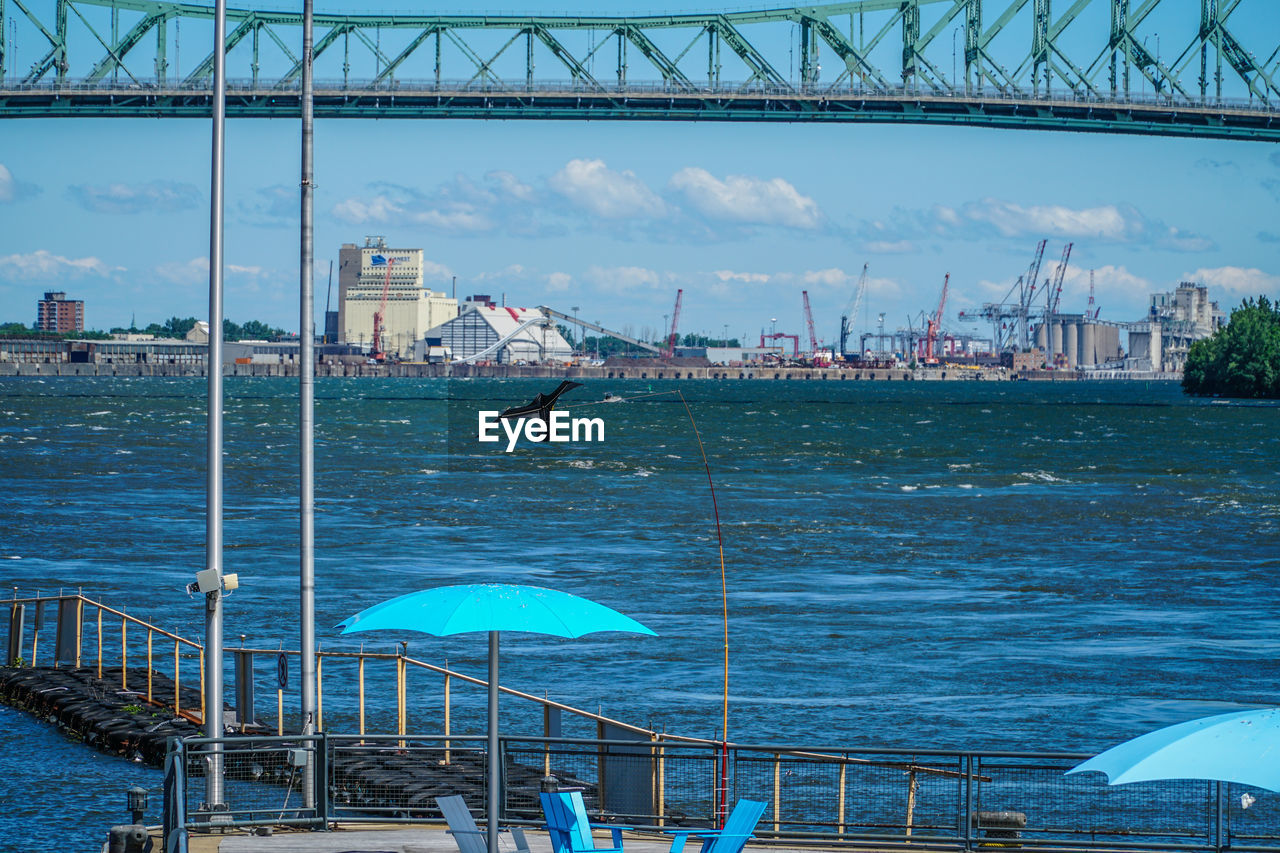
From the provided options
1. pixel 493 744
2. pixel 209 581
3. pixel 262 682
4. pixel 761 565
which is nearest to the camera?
pixel 493 744

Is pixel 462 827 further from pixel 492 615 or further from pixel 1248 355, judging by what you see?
pixel 1248 355

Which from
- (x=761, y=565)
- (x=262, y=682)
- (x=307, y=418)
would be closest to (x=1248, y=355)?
(x=761, y=565)

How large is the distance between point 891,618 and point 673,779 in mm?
17545

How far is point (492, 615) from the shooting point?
1127cm

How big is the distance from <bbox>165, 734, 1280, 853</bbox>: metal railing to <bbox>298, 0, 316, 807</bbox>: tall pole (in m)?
0.70

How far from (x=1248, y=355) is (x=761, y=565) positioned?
130479 millimetres

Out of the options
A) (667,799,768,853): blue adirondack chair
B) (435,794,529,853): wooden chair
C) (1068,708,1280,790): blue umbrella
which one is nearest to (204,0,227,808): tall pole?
(435,794,529,853): wooden chair

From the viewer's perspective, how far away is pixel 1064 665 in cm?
2992

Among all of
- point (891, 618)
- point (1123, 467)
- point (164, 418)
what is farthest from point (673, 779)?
point (164, 418)

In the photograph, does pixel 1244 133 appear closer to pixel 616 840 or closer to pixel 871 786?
pixel 871 786

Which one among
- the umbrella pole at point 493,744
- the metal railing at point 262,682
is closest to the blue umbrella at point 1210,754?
the umbrella pole at point 493,744

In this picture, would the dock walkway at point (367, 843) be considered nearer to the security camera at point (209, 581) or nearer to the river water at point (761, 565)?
the security camera at point (209, 581)

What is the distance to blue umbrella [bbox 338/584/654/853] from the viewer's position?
11.2m

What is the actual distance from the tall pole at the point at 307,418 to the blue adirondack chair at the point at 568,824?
3.49 m
